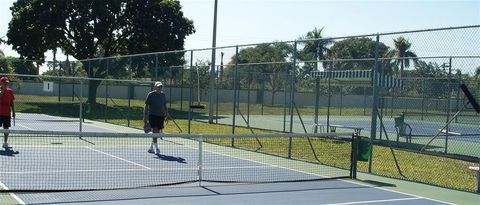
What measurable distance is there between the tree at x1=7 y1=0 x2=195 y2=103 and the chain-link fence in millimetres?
2136

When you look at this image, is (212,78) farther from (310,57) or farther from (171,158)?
(171,158)

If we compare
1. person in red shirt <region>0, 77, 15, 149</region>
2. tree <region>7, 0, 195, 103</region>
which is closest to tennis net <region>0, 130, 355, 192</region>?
person in red shirt <region>0, 77, 15, 149</region>

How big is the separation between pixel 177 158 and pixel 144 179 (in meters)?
3.60

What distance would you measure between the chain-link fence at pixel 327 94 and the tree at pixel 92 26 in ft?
7.01

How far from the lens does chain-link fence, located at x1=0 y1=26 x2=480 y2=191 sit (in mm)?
14562

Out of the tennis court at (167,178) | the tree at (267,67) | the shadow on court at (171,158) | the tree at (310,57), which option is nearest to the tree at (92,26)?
the tree at (267,67)

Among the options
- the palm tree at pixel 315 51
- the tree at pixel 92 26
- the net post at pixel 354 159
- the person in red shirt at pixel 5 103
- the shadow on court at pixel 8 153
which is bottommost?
the shadow on court at pixel 8 153

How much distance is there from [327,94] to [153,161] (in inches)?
504

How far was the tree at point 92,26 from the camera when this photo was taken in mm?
39875

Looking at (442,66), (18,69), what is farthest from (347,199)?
(18,69)

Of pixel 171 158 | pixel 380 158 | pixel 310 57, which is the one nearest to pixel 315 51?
pixel 310 57

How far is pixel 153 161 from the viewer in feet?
44.0

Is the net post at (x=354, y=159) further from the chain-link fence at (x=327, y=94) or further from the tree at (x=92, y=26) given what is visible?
the tree at (x=92, y=26)

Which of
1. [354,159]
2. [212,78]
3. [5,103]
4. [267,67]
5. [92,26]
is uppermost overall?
[92,26]
